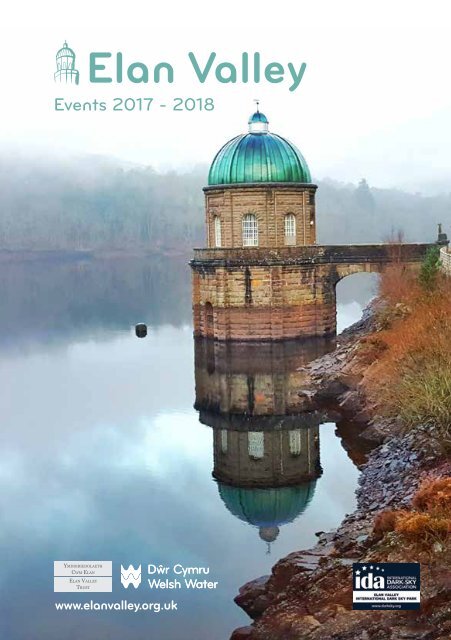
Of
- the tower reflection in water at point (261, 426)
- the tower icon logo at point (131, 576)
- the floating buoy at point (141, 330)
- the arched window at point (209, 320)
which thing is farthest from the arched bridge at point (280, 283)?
the tower icon logo at point (131, 576)

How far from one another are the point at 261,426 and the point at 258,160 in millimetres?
18197

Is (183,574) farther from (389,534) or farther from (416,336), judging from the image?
(416,336)

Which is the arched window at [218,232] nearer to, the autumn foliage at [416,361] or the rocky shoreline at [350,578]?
the autumn foliage at [416,361]

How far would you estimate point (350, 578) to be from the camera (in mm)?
14391

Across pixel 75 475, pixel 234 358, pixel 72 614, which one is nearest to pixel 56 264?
pixel 234 358

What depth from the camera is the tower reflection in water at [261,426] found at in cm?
2141

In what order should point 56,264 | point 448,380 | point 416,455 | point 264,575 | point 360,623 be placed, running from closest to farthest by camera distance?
point 360,623 < point 264,575 < point 448,380 < point 416,455 < point 56,264

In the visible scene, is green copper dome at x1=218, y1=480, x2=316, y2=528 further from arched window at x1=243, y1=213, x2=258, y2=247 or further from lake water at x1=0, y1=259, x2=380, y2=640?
arched window at x1=243, y1=213, x2=258, y2=247

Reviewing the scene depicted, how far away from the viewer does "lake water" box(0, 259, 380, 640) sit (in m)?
15.9

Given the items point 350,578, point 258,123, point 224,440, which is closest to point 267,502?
point 224,440

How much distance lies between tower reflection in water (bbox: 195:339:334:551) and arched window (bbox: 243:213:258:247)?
541cm

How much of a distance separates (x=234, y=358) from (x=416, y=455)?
19.3 meters

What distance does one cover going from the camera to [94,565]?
1584 centimetres

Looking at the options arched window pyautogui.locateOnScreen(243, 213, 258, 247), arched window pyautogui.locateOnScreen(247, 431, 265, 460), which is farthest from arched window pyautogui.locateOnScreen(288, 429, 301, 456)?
arched window pyautogui.locateOnScreen(243, 213, 258, 247)
